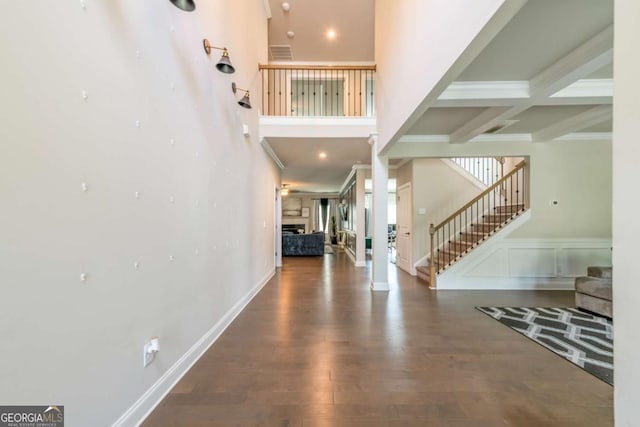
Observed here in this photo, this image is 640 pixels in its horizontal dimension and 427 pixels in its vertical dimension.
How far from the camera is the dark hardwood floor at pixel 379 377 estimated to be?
1.75 metres

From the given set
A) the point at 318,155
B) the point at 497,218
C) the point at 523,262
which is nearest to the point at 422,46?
the point at 318,155

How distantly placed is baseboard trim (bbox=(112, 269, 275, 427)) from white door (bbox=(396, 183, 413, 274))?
14.5ft

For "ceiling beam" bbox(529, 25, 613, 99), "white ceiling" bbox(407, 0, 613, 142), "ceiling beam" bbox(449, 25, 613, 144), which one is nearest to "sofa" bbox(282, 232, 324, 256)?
"white ceiling" bbox(407, 0, 613, 142)

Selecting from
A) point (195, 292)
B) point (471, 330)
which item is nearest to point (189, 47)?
point (195, 292)

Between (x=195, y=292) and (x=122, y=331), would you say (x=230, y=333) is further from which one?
(x=122, y=331)

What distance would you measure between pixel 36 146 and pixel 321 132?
13.6 ft

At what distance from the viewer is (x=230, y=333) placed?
2.95 m

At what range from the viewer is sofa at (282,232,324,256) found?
9.37 m

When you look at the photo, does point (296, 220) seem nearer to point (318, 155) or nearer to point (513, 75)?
point (318, 155)

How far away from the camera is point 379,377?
2154 mm

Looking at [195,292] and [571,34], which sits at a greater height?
[571,34]

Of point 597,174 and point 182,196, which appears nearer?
point 182,196

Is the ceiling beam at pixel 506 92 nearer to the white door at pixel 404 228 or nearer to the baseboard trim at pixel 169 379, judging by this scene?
the baseboard trim at pixel 169 379

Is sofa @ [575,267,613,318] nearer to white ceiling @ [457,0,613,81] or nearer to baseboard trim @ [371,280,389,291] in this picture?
baseboard trim @ [371,280,389,291]
